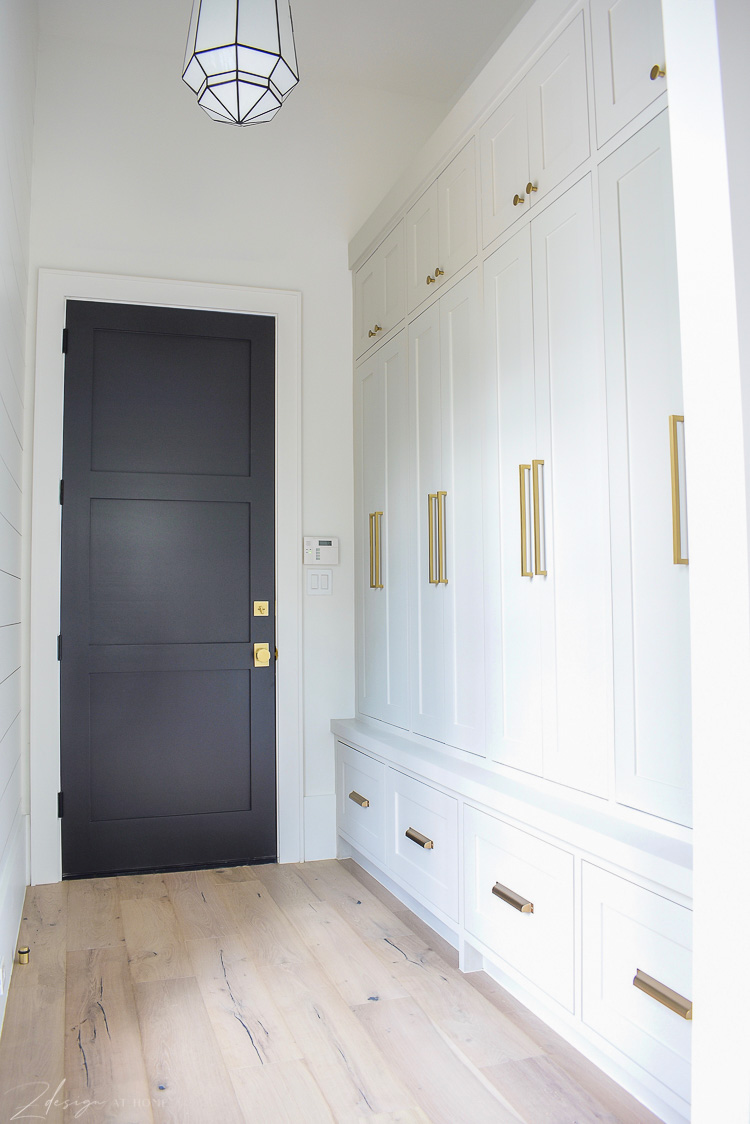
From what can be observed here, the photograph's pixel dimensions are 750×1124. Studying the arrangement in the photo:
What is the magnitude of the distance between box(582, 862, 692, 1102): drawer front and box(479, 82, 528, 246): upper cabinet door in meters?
1.75

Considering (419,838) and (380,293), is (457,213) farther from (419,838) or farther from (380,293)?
(419,838)

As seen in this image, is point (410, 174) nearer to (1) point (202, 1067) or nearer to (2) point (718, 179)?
(2) point (718, 179)

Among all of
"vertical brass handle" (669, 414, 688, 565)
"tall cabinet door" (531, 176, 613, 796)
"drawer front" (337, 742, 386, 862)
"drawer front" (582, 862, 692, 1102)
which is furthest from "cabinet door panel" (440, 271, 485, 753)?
"vertical brass handle" (669, 414, 688, 565)

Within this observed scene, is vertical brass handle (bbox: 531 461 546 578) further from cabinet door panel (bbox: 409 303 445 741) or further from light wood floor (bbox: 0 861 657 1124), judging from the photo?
light wood floor (bbox: 0 861 657 1124)

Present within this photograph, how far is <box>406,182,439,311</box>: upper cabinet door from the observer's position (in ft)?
9.39

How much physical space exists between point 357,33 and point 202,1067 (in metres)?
3.68

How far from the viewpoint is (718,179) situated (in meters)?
1.08

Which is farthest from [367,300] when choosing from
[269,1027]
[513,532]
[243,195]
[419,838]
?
[269,1027]

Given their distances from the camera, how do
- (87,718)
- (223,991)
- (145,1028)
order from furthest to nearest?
(87,718) → (223,991) → (145,1028)

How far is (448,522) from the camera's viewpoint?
2.69 m

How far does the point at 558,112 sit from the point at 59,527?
7.61 ft

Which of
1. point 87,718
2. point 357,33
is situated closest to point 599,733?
point 87,718

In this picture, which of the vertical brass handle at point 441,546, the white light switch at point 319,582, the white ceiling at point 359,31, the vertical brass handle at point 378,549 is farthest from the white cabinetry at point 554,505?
the white ceiling at point 359,31

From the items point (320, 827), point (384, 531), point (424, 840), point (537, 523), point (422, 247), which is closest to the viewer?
point (537, 523)
